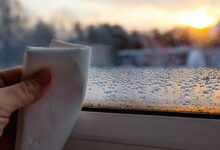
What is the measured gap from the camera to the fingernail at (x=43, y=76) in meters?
0.57

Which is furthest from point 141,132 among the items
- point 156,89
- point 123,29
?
point 123,29

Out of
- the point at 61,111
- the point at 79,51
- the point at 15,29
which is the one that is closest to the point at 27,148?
the point at 61,111

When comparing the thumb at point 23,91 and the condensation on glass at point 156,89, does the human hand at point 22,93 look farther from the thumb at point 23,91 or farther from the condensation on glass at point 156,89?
the condensation on glass at point 156,89

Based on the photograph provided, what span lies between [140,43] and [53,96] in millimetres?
265

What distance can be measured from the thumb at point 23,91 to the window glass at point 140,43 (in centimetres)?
27

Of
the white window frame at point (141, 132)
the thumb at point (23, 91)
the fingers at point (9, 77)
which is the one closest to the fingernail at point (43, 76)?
the thumb at point (23, 91)

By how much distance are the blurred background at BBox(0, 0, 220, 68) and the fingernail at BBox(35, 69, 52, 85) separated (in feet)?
0.86

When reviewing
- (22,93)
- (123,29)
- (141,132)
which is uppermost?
(123,29)

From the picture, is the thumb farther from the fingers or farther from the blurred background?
the blurred background

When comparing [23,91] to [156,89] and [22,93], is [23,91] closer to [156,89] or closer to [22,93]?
[22,93]

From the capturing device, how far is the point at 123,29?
795 mm

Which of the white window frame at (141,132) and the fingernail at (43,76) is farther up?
the fingernail at (43,76)

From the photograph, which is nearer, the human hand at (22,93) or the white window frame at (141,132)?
the human hand at (22,93)

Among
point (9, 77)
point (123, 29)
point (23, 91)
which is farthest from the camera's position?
point (123, 29)
